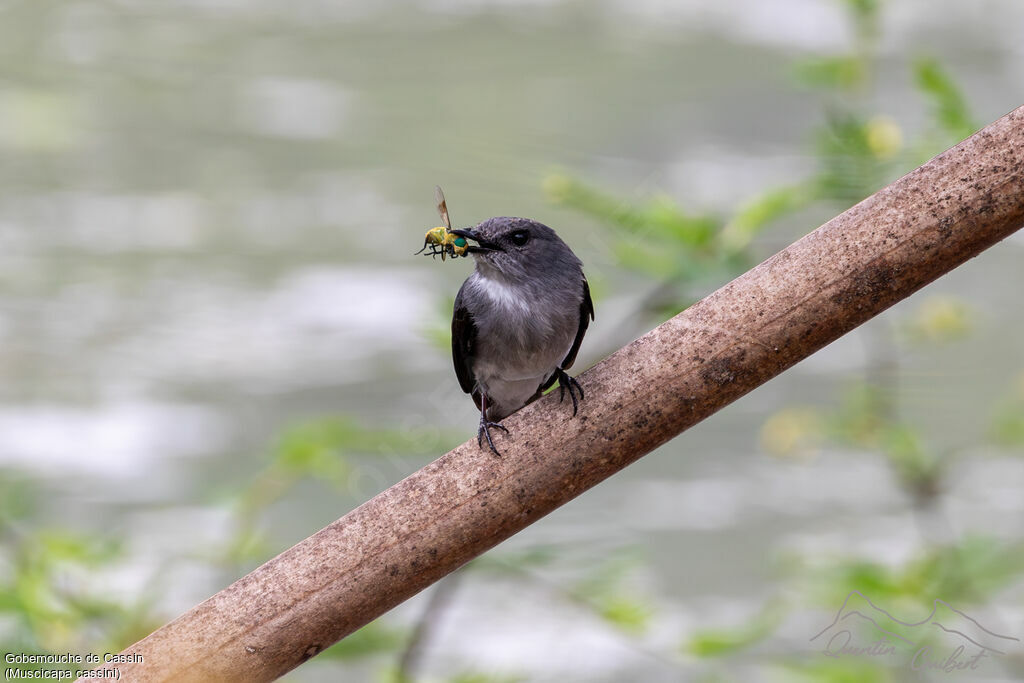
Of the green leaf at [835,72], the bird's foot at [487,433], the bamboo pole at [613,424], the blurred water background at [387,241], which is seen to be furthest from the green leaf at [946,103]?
the blurred water background at [387,241]

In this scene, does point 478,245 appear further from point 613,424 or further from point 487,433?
point 613,424

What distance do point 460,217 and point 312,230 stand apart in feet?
5.39

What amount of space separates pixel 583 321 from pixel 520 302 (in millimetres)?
174

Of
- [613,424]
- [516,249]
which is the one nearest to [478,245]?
[516,249]

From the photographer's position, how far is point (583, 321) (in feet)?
8.90

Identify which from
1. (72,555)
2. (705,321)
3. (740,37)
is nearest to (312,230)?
(740,37)

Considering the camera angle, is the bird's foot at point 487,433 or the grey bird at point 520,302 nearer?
the bird's foot at point 487,433

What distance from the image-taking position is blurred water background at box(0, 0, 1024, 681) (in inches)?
219

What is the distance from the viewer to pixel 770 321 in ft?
6.29

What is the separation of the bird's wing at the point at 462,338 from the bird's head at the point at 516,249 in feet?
0.35

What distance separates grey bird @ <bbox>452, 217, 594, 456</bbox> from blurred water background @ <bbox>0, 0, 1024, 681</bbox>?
1.90m

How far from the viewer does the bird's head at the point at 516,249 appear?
102 inches

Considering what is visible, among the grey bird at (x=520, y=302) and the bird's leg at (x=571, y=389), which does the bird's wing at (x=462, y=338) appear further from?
the bird's leg at (x=571, y=389)

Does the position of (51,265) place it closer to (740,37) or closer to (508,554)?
(740,37)
